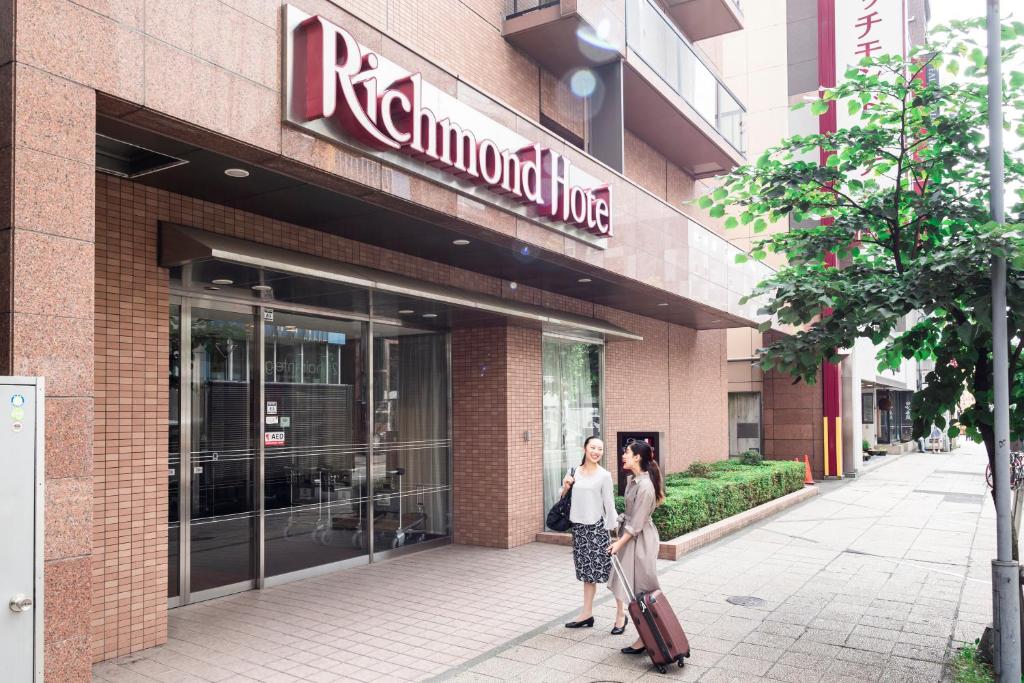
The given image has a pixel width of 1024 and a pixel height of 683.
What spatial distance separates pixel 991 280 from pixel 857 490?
17.2m

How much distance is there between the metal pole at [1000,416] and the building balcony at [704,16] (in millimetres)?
12979

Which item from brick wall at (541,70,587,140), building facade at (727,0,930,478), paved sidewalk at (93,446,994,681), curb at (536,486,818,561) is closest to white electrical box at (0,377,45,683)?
paved sidewalk at (93,446,994,681)

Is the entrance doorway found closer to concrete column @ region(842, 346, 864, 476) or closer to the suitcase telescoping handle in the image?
the suitcase telescoping handle

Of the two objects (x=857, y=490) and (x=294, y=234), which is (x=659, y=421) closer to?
(x=857, y=490)

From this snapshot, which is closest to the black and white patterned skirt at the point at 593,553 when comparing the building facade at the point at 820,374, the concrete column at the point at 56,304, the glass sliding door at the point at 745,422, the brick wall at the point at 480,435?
the brick wall at the point at 480,435

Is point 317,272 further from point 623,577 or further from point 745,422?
point 745,422

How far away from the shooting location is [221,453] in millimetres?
9078

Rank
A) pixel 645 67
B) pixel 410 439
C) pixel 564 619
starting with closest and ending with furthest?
1. pixel 564 619
2. pixel 410 439
3. pixel 645 67

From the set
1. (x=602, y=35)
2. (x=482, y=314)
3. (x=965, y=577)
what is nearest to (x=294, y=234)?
(x=482, y=314)

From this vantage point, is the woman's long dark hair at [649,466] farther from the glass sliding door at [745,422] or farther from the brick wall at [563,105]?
the glass sliding door at [745,422]

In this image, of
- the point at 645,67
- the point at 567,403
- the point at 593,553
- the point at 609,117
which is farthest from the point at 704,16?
the point at 593,553

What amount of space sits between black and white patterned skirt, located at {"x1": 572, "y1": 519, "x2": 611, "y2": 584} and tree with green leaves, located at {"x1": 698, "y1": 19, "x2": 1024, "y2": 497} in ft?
7.64

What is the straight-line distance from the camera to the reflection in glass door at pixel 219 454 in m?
8.74

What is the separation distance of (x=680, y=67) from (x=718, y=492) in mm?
8477
